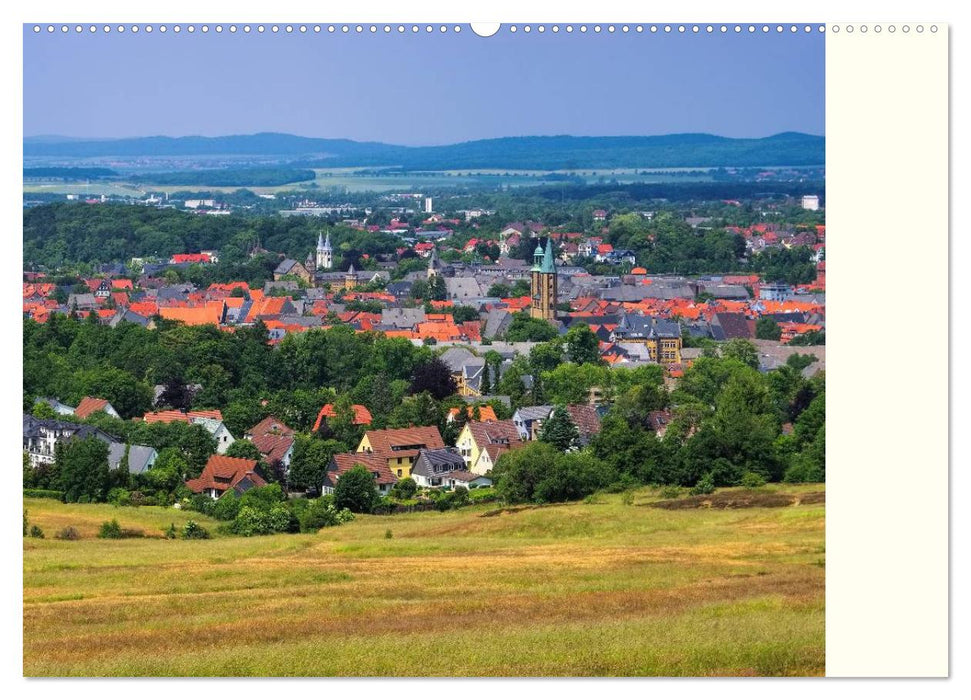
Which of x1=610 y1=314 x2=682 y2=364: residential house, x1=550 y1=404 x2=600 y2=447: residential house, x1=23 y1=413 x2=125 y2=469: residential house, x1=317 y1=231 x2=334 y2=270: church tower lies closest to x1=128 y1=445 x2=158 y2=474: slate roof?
x1=23 y1=413 x2=125 y2=469: residential house

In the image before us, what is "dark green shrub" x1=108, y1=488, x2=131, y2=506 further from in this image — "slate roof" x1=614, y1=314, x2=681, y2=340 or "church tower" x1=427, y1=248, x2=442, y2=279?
"church tower" x1=427, y1=248, x2=442, y2=279

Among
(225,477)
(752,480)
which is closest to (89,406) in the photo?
(225,477)

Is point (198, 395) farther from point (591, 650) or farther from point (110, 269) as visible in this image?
point (591, 650)

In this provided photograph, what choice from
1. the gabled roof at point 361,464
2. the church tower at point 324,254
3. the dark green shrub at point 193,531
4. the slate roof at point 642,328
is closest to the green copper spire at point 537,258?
the church tower at point 324,254

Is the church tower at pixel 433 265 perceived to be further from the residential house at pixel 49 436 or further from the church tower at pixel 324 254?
the residential house at pixel 49 436

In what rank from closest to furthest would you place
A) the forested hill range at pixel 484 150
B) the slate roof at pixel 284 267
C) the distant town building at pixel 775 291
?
the forested hill range at pixel 484 150, the distant town building at pixel 775 291, the slate roof at pixel 284 267
